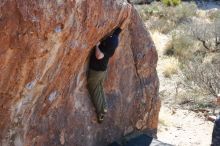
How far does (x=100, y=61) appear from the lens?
532cm

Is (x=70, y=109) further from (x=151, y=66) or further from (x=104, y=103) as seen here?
(x=151, y=66)

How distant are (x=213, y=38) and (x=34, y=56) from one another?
A: 11758 mm

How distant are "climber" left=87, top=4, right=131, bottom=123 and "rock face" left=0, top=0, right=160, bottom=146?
82 millimetres

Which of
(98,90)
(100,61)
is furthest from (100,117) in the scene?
(100,61)

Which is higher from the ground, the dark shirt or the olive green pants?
the dark shirt

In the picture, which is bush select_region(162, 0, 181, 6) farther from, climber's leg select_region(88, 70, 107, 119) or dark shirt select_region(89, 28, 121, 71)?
dark shirt select_region(89, 28, 121, 71)

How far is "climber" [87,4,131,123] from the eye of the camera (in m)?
5.31

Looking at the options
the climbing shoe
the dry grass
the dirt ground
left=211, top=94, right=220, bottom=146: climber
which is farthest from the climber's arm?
the dry grass

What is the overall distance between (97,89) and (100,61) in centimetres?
44

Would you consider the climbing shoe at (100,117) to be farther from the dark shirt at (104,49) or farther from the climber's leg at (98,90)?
the dark shirt at (104,49)

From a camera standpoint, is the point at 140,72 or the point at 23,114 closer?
the point at 23,114

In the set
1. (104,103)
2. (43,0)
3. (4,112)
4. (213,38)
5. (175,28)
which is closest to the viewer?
(43,0)

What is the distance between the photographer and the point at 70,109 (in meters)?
5.28

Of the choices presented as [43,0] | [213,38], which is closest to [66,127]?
[43,0]
